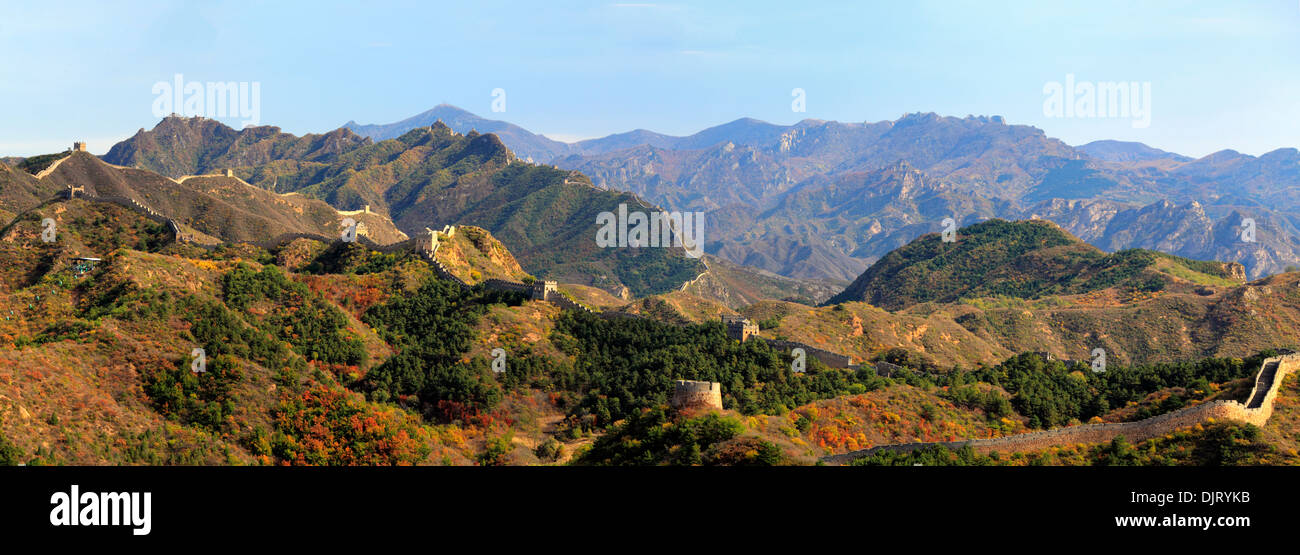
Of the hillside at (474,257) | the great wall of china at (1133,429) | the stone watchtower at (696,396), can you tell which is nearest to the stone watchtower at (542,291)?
the hillside at (474,257)

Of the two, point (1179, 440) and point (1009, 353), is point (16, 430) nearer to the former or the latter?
point (1179, 440)

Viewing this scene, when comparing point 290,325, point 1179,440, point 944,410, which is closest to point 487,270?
point 290,325

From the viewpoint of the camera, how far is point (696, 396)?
54.4m

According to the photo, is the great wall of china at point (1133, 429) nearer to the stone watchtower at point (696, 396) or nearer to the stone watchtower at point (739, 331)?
the stone watchtower at point (696, 396)

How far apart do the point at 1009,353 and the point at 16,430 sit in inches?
4599

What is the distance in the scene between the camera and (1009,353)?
13125cm

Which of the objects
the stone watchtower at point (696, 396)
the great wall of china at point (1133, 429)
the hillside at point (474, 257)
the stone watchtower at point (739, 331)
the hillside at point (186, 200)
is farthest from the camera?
the hillside at point (186, 200)

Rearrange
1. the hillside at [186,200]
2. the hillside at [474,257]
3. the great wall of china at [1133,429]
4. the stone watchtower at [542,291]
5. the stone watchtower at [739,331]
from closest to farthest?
the great wall of china at [1133,429] → the stone watchtower at [739,331] → the stone watchtower at [542,291] → the hillside at [474,257] → the hillside at [186,200]

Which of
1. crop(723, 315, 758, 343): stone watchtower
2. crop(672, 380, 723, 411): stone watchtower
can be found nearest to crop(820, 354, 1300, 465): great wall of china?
crop(672, 380, 723, 411): stone watchtower

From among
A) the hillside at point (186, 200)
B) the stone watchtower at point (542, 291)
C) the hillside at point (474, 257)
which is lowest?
the stone watchtower at point (542, 291)

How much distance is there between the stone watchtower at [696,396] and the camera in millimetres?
54156

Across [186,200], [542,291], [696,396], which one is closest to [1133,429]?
[696,396]

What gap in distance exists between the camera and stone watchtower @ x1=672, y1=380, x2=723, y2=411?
54.2m

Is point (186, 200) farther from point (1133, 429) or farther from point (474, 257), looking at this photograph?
point (1133, 429)
